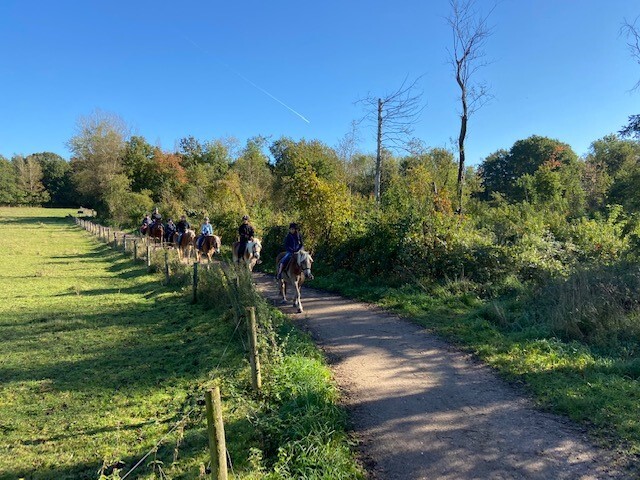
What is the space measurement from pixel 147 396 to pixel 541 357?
6.19 m

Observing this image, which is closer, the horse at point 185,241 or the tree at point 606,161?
the horse at point 185,241

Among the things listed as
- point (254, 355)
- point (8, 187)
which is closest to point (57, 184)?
point (8, 187)

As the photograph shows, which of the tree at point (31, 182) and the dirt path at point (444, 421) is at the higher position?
the tree at point (31, 182)

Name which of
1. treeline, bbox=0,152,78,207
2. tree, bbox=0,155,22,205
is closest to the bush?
treeline, bbox=0,152,78,207

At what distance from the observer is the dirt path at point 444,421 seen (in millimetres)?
3854

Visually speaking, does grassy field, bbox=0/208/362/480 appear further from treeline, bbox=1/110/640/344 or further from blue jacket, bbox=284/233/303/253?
treeline, bbox=1/110/640/344

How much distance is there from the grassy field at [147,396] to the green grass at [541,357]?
9.57 ft

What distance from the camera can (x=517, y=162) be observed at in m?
51.7

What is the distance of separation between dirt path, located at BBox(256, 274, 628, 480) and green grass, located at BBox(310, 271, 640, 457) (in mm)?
324

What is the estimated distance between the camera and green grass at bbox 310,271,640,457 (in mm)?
4656

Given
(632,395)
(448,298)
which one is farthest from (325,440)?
(448,298)

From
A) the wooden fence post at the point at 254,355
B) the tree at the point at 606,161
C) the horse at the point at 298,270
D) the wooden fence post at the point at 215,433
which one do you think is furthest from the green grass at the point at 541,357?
the tree at the point at 606,161

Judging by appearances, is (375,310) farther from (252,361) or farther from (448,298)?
(252,361)

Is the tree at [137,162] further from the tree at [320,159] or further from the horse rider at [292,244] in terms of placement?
the horse rider at [292,244]
